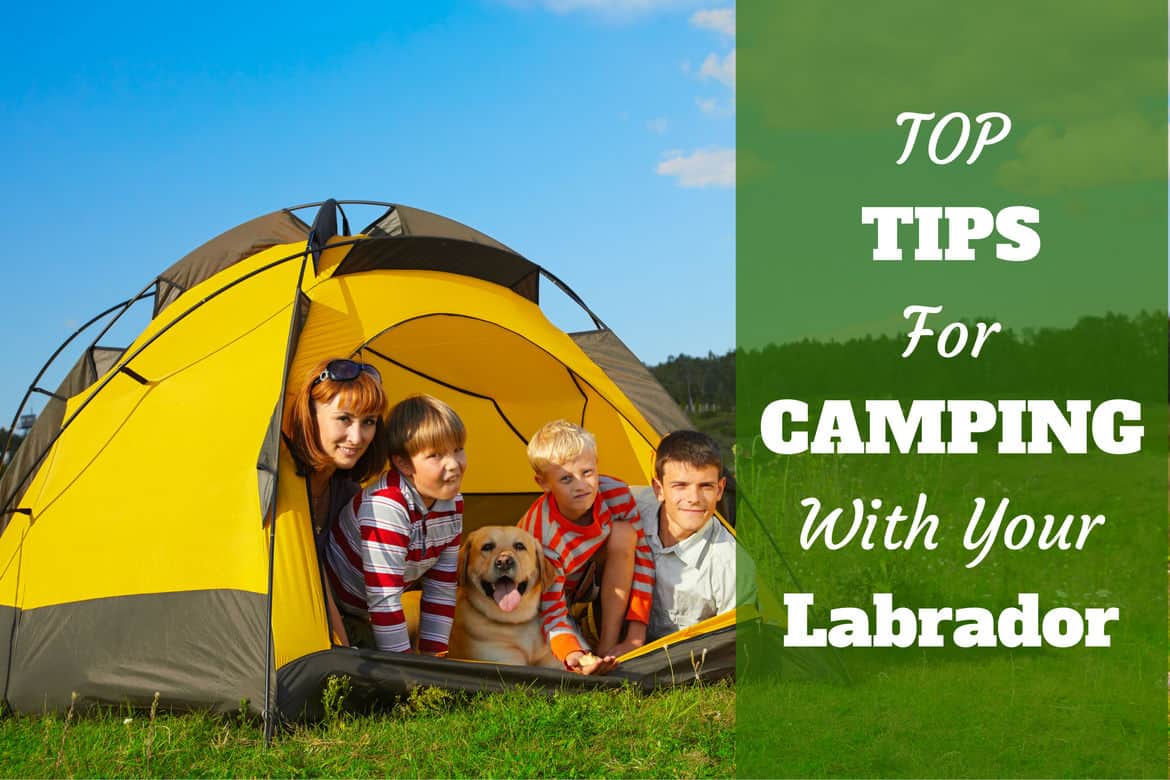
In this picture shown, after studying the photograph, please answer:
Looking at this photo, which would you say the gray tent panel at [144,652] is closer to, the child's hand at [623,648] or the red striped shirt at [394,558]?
the red striped shirt at [394,558]

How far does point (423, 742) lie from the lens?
3328mm

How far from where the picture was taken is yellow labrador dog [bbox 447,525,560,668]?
13.3ft

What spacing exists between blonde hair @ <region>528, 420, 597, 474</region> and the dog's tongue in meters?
0.50

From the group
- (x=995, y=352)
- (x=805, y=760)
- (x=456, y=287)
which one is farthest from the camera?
(x=995, y=352)

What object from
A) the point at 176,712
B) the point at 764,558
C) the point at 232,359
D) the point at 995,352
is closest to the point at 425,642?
the point at 176,712

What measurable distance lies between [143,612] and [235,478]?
1.89 feet

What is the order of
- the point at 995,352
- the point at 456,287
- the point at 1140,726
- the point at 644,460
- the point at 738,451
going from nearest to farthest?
the point at 1140,726
the point at 456,287
the point at 644,460
the point at 738,451
the point at 995,352

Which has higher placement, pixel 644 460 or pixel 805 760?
pixel 644 460

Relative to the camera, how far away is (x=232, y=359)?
13.2ft

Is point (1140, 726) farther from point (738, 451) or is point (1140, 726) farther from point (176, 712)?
point (176, 712)

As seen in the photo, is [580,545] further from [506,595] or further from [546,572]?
[506,595]

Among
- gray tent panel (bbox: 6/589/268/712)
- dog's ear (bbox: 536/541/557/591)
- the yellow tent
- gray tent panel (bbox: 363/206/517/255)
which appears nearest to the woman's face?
the yellow tent

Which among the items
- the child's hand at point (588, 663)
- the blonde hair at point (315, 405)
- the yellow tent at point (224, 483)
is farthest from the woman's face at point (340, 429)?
the child's hand at point (588, 663)

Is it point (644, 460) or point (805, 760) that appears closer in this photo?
point (805, 760)
